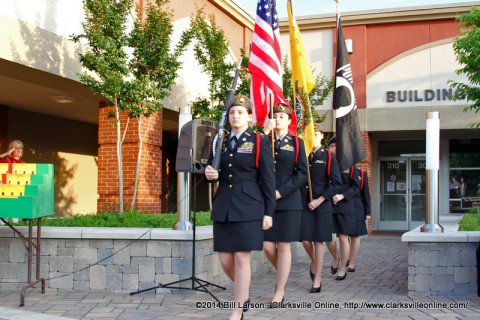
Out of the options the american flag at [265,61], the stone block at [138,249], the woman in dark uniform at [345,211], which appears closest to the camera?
the stone block at [138,249]

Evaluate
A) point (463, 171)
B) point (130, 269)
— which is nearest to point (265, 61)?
point (130, 269)

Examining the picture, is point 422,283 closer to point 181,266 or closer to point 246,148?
point 181,266

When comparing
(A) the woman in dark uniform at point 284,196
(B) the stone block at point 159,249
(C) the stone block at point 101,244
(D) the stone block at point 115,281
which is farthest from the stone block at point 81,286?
(A) the woman in dark uniform at point 284,196

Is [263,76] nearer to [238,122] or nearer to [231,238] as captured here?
[238,122]

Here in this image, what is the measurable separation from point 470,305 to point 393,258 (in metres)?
5.12

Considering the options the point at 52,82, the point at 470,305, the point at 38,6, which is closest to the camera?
the point at 470,305

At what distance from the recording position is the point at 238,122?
17.4 ft

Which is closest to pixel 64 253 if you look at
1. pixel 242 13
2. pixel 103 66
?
pixel 103 66

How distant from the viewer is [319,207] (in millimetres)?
7379

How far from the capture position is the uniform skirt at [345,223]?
8.41m

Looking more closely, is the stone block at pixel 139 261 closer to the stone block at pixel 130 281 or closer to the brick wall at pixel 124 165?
the stone block at pixel 130 281

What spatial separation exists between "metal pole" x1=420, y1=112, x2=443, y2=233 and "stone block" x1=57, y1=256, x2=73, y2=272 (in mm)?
4207

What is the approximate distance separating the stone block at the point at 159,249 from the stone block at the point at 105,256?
0.47 m

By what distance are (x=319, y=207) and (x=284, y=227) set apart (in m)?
1.36
